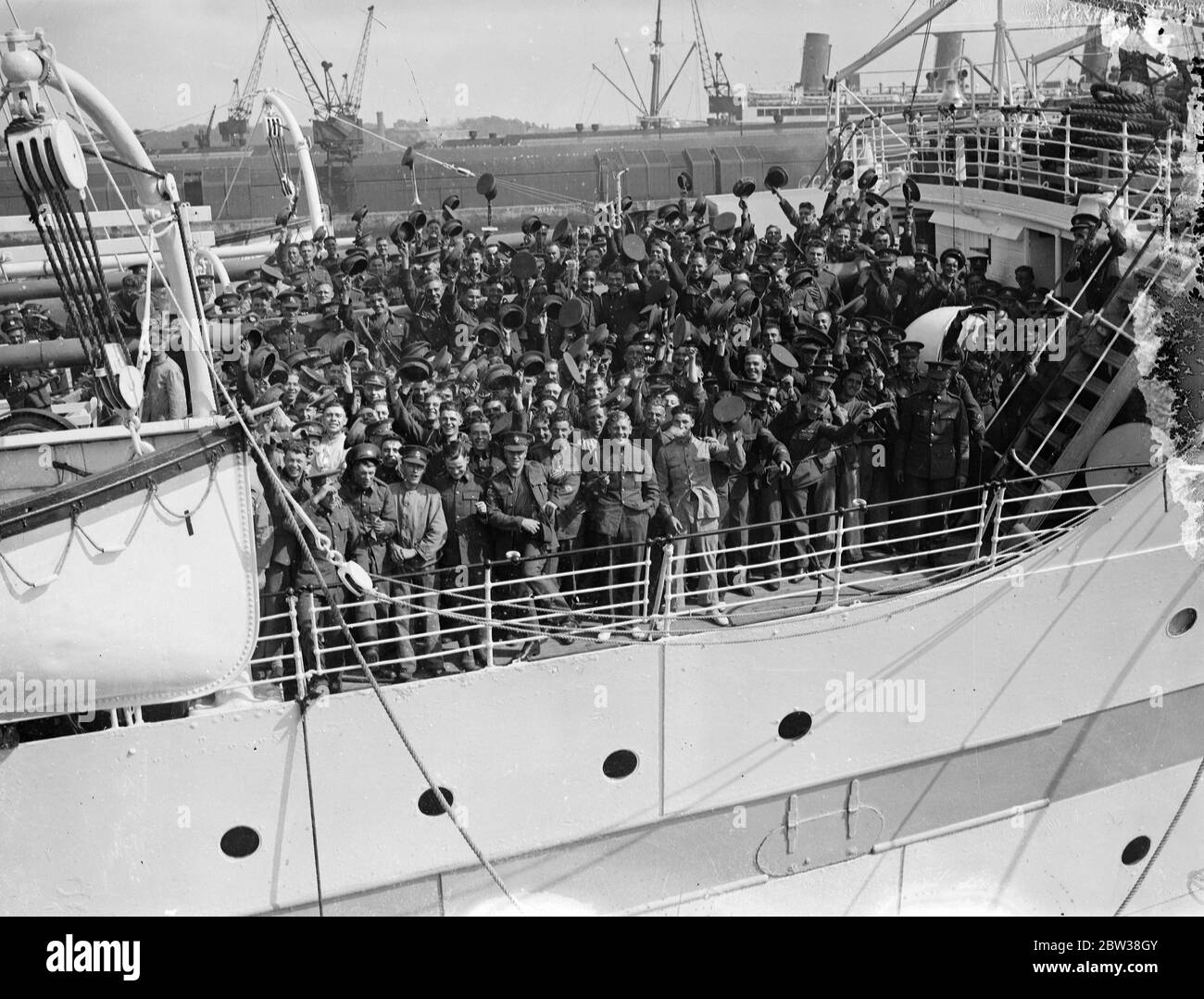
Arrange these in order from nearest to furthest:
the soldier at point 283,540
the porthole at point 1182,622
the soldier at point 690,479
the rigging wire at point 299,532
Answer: the rigging wire at point 299,532
the soldier at point 283,540
the soldier at point 690,479
the porthole at point 1182,622

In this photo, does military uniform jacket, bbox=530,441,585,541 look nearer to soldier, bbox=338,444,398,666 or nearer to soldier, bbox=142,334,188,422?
soldier, bbox=338,444,398,666

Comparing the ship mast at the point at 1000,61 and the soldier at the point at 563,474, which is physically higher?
the ship mast at the point at 1000,61

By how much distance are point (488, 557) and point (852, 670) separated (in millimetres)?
2896

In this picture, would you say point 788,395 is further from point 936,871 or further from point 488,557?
point 936,871

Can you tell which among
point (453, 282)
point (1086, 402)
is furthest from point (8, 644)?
point (1086, 402)

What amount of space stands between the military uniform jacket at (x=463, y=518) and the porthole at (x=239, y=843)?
2.27m

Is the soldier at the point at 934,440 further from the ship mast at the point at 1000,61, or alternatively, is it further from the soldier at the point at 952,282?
the ship mast at the point at 1000,61

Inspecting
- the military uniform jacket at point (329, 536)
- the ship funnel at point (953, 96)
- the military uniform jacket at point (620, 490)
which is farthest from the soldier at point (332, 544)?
the ship funnel at point (953, 96)

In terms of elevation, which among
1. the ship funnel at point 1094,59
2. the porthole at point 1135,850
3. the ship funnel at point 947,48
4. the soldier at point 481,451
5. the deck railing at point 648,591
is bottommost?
the porthole at point 1135,850

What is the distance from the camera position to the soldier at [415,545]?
849cm

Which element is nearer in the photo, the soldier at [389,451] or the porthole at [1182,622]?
the soldier at [389,451]

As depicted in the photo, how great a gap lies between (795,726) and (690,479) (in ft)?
6.66

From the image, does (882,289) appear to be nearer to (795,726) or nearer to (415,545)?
(795,726)

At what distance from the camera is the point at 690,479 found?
9352 mm
